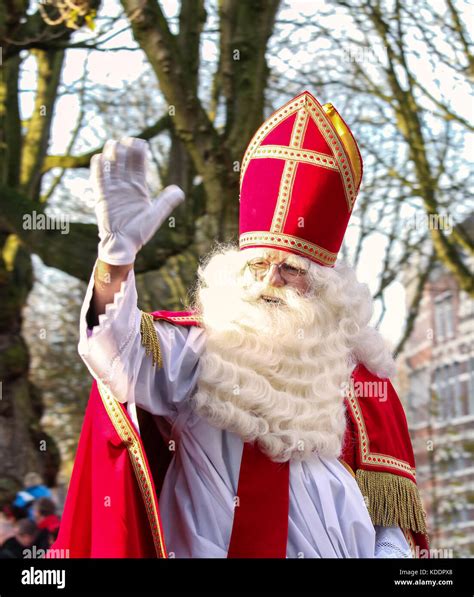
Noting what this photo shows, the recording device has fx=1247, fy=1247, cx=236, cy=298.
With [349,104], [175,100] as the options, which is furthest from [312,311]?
[349,104]

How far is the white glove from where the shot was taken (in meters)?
3.52

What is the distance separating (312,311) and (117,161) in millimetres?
1197

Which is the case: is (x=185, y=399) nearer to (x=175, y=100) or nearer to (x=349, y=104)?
(x=175, y=100)

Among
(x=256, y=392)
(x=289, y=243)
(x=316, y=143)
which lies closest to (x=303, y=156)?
(x=316, y=143)

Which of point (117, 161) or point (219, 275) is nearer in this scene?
point (117, 161)

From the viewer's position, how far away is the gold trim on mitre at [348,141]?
4656 mm

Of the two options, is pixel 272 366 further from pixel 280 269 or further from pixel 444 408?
pixel 444 408

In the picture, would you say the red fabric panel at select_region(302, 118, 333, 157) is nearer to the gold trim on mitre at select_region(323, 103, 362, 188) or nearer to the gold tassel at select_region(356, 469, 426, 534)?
the gold trim on mitre at select_region(323, 103, 362, 188)

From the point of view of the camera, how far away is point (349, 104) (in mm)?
11516

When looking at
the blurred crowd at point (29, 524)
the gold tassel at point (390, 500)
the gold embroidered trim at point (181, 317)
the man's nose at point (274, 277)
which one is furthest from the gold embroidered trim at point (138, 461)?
the blurred crowd at point (29, 524)

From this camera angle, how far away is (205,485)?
4.20 meters

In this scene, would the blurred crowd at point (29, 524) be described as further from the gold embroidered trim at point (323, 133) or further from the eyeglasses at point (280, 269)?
the gold embroidered trim at point (323, 133)

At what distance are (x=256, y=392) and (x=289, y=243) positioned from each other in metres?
0.59

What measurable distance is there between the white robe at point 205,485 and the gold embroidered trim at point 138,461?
4 centimetres
